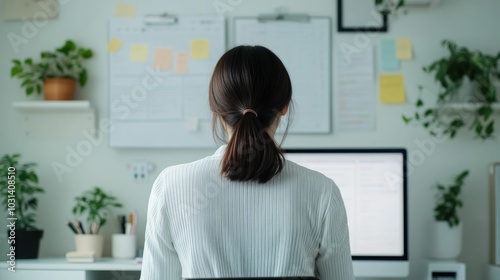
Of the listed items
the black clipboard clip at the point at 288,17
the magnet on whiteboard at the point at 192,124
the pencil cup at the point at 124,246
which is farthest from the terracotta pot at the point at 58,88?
the black clipboard clip at the point at 288,17

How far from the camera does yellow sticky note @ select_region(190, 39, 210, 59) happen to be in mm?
3189

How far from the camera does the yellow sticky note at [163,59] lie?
126 inches

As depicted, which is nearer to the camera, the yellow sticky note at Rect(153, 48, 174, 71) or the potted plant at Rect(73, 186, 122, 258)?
the potted plant at Rect(73, 186, 122, 258)

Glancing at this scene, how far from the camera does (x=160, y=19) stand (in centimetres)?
320

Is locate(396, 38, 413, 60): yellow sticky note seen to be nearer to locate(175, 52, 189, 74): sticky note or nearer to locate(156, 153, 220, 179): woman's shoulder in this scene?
locate(175, 52, 189, 74): sticky note

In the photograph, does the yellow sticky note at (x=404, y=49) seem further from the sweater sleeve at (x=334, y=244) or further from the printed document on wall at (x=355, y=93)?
the sweater sleeve at (x=334, y=244)

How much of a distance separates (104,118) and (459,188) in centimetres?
156

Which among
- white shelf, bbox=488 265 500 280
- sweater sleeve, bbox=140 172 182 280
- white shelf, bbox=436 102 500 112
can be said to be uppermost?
white shelf, bbox=436 102 500 112

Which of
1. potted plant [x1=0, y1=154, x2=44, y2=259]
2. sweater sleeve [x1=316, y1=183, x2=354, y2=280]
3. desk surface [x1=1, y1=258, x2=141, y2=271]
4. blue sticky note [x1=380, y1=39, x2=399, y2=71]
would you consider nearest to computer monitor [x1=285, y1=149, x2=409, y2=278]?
blue sticky note [x1=380, y1=39, x2=399, y2=71]

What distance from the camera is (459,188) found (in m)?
3.03

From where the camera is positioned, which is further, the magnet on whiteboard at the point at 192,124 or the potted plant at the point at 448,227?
the magnet on whiteboard at the point at 192,124

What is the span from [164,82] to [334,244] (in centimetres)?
194

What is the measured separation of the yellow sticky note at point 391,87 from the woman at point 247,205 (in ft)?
5.98

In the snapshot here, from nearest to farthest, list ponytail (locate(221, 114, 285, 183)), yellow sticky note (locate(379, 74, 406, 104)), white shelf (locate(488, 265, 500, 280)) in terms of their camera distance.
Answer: ponytail (locate(221, 114, 285, 183)) → white shelf (locate(488, 265, 500, 280)) → yellow sticky note (locate(379, 74, 406, 104))
